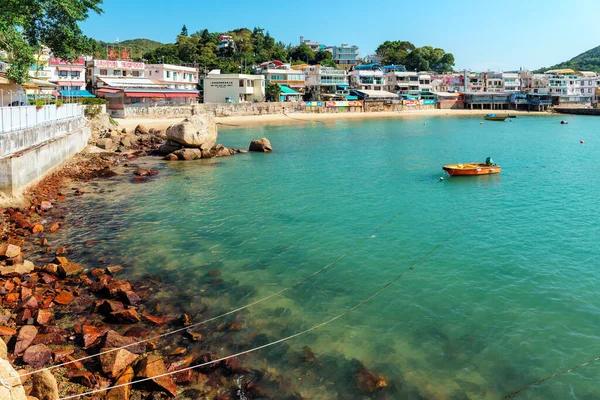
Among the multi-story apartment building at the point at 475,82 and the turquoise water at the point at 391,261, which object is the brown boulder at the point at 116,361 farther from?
the multi-story apartment building at the point at 475,82

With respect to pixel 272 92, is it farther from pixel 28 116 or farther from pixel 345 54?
pixel 345 54

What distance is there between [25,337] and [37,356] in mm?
868

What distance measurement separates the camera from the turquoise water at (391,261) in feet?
35.1

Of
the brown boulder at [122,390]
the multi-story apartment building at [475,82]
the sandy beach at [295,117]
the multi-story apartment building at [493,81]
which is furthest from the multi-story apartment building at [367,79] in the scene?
the brown boulder at [122,390]

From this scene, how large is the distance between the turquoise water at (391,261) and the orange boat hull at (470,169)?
0.81 m

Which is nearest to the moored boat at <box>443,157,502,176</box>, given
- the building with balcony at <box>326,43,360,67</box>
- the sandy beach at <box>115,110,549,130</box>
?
the sandy beach at <box>115,110,549,130</box>

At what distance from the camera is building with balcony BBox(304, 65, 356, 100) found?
388ft

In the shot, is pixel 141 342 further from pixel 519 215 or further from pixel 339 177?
pixel 339 177

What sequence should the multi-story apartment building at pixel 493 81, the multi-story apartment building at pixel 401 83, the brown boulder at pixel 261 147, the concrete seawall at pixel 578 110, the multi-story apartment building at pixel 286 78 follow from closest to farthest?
the brown boulder at pixel 261 147
the multi-story apartment building at pixel 286 78
the concrete seawall at pixel 578 110
the multi-story apartment building at pixel 401 83
the multi-story apartment building at pixel 493 81

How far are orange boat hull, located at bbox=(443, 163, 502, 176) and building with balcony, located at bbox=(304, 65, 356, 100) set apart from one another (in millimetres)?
84201

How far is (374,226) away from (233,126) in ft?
208


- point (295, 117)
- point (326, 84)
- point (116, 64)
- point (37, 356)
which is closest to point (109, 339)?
point (37, 356)

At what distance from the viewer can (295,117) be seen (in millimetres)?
100000

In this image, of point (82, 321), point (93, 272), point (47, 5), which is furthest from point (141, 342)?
point (47, 5)
